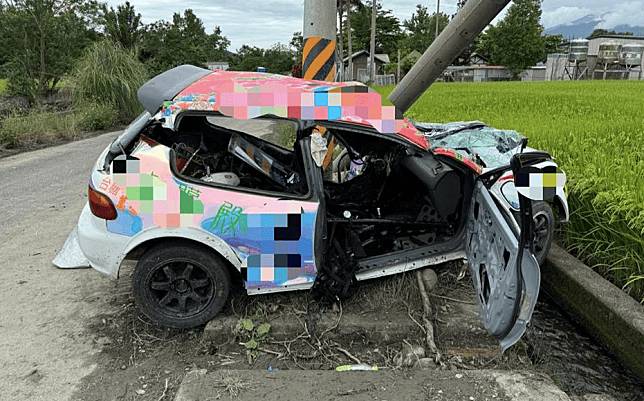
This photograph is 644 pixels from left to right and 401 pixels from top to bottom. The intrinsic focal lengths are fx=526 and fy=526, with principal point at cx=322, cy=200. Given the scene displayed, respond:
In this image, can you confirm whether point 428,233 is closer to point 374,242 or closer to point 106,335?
point 374,242

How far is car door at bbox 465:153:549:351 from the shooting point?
260 centimetres

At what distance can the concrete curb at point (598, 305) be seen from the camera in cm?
297

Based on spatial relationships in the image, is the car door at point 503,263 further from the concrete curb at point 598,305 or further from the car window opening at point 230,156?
the car window opening at point 230,156

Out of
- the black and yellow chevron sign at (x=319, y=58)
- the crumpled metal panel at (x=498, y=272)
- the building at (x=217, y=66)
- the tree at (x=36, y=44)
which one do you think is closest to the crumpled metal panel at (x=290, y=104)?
the crumpled metal panel at (x=498, y=272)

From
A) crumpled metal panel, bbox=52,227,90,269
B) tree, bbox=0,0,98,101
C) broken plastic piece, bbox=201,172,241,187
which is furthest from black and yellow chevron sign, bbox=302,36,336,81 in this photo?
tree, bbox=0,0,98,101

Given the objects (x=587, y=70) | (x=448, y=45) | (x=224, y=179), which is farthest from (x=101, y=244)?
(x=587, y=70)

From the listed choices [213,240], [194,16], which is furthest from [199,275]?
[194,16]

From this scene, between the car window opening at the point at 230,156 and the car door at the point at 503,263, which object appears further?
the car window opening at the point at 230,156

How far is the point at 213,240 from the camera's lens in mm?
3416

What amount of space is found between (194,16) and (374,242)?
76.0m

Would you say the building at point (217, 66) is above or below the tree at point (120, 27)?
below

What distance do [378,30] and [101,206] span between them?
75292 millimetres

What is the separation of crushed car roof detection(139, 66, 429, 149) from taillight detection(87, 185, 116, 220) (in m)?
0.64

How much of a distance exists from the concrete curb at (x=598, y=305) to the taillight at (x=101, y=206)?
3107 mm
